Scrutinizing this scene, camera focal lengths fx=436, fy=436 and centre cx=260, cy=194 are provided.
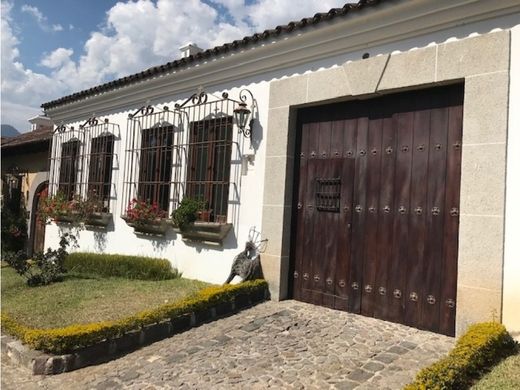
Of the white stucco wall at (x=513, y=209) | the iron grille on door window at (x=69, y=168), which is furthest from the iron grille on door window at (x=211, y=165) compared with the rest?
the iron grille on door window at (x=69, y=168)

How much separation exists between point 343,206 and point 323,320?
4.91 feet

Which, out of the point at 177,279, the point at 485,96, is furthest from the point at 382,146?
the point at 177,279

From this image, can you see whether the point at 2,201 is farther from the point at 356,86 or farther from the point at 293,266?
the point at 356,86

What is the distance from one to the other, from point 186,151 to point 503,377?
6173mm

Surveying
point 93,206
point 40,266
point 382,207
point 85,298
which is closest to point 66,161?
point 93,206

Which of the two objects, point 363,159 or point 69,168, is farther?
point 69,168

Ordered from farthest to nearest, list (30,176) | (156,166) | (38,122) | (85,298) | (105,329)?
(38,122)
(30,176)
(156,166)
(85,298)
(105,329)

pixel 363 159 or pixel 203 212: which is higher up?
pixel 363 159

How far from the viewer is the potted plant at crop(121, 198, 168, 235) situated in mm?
8258

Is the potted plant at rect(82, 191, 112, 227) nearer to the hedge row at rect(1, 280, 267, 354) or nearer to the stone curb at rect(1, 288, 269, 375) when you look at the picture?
the hedge row at rect(1, 280, 267, 354)

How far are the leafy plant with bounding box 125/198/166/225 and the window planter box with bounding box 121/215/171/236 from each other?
55 millimetres

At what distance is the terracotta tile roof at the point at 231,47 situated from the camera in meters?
5.38

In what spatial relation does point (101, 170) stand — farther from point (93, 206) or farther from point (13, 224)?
point (13, 224)

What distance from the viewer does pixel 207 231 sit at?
7.21 meters
